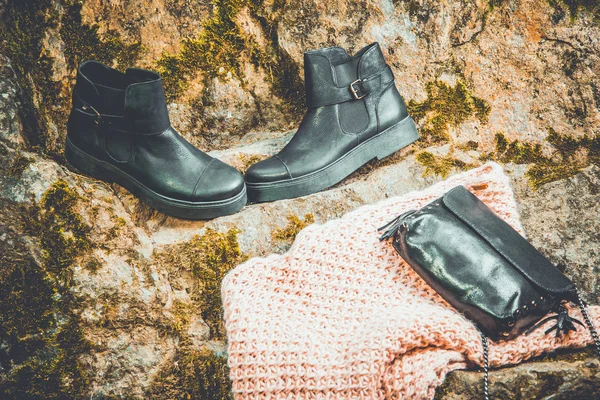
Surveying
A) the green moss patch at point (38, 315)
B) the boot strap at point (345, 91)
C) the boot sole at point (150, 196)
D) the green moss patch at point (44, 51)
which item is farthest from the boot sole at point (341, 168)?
the green moss patch at point (44, 51)

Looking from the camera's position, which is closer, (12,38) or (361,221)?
(361,221)

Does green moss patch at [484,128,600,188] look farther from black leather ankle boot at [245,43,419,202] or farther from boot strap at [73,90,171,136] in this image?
boot strap at [73,90,171,136]

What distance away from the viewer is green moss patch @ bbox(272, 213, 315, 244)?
1.89 meters

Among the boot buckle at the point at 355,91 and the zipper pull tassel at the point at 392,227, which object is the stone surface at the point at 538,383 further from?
the boot buckle at the point at 355,91

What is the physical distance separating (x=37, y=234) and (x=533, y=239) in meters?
1.81

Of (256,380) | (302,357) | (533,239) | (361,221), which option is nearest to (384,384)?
(302,357)

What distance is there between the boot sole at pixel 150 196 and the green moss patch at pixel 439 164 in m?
0.83

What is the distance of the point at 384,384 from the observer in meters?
1.33

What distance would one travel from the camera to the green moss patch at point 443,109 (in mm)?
2301

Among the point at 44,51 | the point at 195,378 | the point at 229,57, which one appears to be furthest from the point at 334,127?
the point at 44,51

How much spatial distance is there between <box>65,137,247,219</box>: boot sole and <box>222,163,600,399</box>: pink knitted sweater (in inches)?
11.1

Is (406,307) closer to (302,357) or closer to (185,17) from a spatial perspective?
(302,357)

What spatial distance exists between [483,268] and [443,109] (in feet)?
3.59

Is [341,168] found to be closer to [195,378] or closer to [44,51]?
[195,378]
